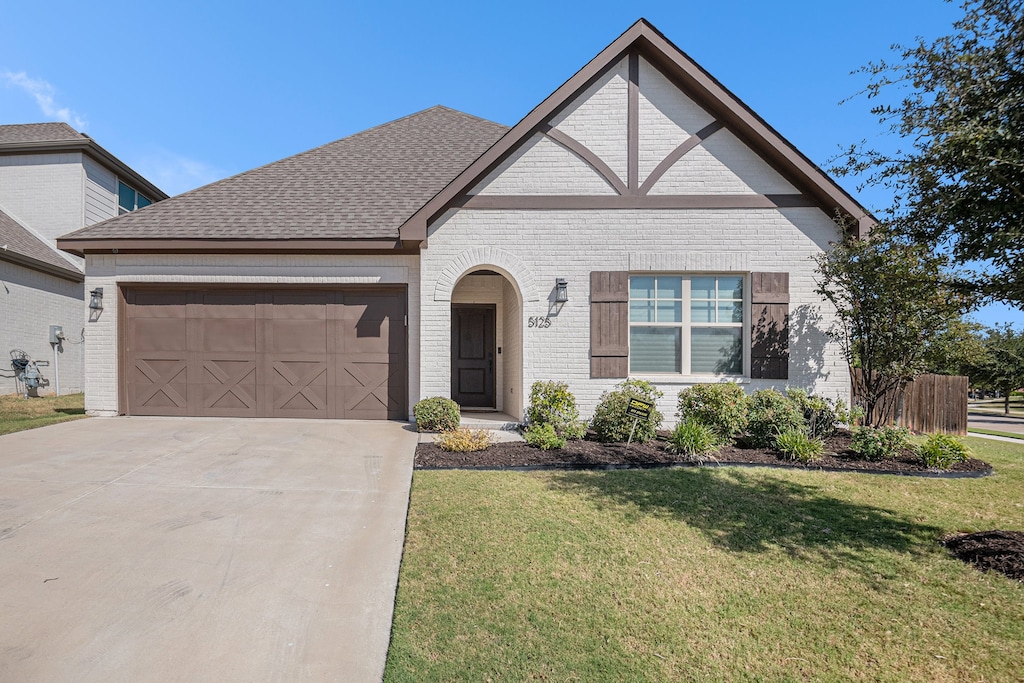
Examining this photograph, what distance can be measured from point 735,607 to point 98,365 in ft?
36.6

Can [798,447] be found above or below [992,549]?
above

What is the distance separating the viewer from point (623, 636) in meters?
2.85

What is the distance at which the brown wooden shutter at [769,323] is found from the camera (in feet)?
27.4

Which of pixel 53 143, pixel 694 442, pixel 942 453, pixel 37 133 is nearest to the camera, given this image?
pixel 942 453

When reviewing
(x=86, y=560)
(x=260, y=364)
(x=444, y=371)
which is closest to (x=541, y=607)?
(x=86, y=560)

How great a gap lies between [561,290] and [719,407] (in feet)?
10.3

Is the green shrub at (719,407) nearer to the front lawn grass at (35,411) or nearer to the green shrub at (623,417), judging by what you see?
the green shrub at (623,417)

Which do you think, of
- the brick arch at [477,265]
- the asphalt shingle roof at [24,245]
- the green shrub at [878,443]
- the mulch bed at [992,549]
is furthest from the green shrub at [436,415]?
the asphalt shingle roof at [24,245]

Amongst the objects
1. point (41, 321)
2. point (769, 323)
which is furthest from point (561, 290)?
point (41, 321)

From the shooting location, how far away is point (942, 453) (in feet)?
21.3

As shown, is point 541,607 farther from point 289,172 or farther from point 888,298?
point 289,172

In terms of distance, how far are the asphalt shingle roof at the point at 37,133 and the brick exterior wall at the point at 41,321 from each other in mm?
4842

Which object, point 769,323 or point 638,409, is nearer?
point 638,409

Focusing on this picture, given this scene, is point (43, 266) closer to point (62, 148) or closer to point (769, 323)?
point (62, 148)
